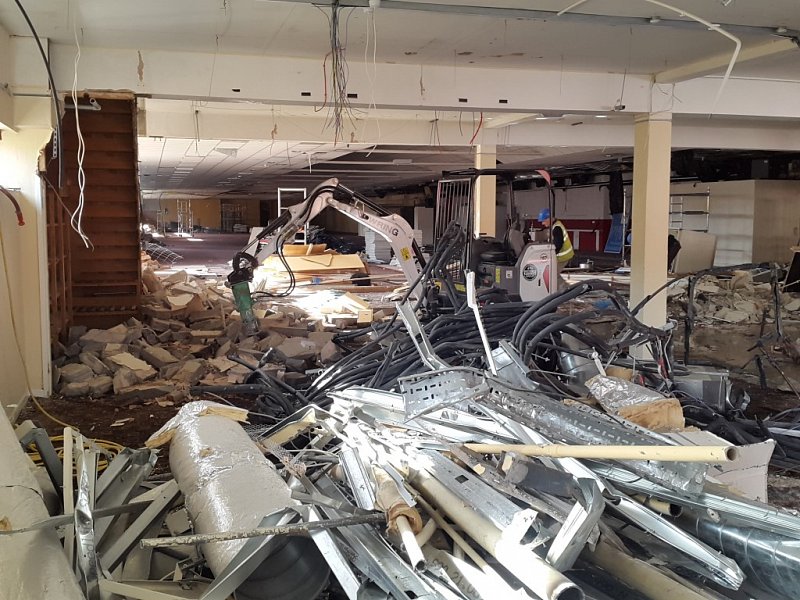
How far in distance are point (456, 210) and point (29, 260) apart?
430 centimetres

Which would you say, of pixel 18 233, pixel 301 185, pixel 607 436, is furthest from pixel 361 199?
pixel 301 185

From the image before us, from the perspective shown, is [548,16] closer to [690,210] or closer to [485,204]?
[485,204]

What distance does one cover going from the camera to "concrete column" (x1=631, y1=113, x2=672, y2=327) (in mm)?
7855

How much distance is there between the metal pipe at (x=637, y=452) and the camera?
6.72 ft

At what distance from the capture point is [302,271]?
1570cm

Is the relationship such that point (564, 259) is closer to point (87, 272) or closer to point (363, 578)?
point (87, 272)

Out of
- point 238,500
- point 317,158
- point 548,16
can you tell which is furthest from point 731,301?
point 238,500

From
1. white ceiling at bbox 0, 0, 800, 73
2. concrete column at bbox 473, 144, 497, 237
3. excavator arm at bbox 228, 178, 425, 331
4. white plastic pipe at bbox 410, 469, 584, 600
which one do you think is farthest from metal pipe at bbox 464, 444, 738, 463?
concrete column at bbox 473, 144, 497, 237

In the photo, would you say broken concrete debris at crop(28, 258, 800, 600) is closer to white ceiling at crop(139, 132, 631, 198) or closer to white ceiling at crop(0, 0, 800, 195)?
white ceiling at crop(0, 0, 800, 195)

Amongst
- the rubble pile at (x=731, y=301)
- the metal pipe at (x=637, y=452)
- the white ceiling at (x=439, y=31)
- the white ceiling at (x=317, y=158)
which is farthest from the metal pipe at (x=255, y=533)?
the white ceiling at (x=317, y=158)

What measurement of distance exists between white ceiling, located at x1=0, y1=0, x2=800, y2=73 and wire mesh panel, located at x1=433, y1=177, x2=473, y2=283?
137 cm

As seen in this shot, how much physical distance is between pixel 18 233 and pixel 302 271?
9.79 metres

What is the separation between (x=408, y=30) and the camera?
578 centimetres

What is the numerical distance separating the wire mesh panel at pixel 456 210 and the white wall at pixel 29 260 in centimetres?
380
